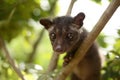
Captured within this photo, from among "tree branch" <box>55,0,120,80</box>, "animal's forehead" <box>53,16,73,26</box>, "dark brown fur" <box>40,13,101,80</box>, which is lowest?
"tree branch" <box>55,0,120,80</box>

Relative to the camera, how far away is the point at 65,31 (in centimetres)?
348

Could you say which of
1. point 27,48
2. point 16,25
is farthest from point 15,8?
point 27,48

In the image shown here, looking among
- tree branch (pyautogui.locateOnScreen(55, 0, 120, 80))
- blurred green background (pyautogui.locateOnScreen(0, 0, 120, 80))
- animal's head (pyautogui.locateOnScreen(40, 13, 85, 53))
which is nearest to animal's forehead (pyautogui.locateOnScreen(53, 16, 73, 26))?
animal's head (pyautogui.locateOnScreen(40, 13, 85, 53))

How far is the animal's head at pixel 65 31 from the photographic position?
3412 mm

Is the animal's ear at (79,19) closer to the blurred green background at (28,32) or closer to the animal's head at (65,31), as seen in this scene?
the animal's head at (65,31)

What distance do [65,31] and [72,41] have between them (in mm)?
127

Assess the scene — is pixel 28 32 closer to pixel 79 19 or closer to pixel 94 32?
pixel 79 19

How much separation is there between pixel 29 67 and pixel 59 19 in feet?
1.58

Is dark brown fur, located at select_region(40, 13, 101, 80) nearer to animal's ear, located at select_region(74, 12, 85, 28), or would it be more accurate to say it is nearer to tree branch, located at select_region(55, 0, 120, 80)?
animal's ear, located at select_region(74, 12, 85, 28)

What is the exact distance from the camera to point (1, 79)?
3.96m

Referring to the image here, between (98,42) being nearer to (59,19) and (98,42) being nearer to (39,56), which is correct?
(59,19)

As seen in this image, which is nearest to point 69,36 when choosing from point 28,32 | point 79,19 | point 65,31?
point 65,31

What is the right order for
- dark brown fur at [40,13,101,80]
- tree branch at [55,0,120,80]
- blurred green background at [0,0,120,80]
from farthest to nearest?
1. blurred green background at [0,0,120,80]
2. dark brown fur at [40,13,101,80]
3. tree branch at [55,0,120,80]

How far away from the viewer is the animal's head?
3412mm
